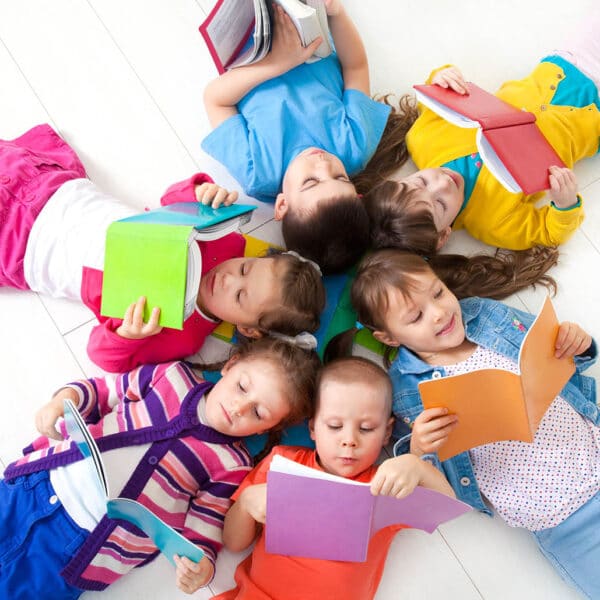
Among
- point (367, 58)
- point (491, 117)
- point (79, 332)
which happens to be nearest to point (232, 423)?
point (79, 332)

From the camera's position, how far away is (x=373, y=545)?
1154 mm

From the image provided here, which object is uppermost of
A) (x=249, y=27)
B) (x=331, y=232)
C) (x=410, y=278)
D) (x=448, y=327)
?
(x=249, y=27)

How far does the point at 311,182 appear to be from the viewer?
50.7 inches

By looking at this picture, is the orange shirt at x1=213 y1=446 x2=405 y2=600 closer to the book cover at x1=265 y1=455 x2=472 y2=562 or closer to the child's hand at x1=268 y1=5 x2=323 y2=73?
the book cover at x1=265 y1=455 x2=472 y2=562

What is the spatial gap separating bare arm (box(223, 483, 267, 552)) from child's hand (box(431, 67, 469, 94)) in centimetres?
94

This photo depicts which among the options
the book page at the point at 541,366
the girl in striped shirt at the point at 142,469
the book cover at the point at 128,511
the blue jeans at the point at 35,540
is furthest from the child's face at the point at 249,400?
the book page at the point at 541,366

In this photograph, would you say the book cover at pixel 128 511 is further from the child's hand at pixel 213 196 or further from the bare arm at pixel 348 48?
the bare arm at pixel 348 48

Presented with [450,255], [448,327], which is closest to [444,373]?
[448,327]

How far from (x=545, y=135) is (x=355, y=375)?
2.44 ft

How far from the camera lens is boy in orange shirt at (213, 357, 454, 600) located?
3.69ft

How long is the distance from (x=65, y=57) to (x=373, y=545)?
4.27 ft

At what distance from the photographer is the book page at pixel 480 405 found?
1.00 metres

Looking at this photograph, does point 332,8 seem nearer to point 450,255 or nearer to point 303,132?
point 303,132

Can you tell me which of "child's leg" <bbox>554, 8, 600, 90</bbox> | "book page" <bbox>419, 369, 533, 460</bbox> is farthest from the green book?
"child's leg" <bbox>554, 8, 600, 90</bbox>
